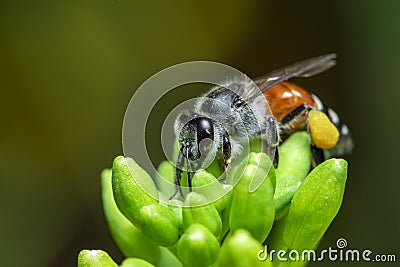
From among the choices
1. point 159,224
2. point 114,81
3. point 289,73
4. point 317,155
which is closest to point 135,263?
point 159,224

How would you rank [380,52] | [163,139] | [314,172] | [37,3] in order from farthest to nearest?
1. [37,3]
2. [380,52]
3. [163,139]
4. [314,172]

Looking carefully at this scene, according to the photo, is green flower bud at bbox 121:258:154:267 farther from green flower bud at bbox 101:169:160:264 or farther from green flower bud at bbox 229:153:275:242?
green flower bud at bbox 229:153:275:242

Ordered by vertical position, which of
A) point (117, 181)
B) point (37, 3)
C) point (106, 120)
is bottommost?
point (106, 120)

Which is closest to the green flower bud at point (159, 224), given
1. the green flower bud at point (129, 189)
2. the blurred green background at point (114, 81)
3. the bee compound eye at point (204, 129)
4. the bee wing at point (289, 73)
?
the green flower bud at point (129, 189)

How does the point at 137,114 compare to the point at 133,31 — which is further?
the point at 133,31

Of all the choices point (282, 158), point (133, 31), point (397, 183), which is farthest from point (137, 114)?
point (133, 31)

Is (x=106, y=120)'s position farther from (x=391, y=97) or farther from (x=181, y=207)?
(x=181, y=207)
